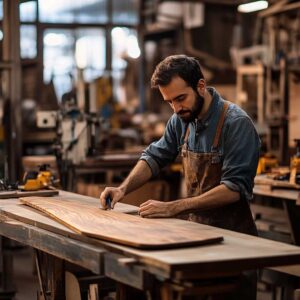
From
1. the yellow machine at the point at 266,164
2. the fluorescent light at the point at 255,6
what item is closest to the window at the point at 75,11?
the fluorescent light at the point at 255,6

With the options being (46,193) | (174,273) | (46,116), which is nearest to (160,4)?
(46,116)

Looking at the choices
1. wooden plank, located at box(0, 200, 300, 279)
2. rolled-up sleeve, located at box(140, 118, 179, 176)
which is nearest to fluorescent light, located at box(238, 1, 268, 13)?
rolled-up sleeve, located at box(140, 118, 179, 176)

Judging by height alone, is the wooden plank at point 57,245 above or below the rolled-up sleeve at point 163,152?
below

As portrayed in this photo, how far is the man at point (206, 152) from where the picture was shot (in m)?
3.43

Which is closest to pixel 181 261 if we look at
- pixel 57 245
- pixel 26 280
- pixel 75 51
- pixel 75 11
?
pixel 57 245

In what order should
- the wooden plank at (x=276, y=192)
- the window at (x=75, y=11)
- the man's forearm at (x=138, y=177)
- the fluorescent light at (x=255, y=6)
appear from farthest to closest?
the window at (x=75, y=11)
the fluorescent light at (x=255, y=6)
the wooden plank at (x=276, y=192)
the man's forearm at (x=138, y=177)

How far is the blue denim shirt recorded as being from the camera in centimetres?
342

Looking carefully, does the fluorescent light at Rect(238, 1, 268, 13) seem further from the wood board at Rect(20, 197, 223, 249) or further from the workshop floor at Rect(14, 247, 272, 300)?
the wood board at Rect(20, 197, 223, 249)

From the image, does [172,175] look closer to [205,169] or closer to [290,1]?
[290,1]

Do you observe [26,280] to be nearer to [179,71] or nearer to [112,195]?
[112,195]

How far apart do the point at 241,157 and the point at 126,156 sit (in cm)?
435

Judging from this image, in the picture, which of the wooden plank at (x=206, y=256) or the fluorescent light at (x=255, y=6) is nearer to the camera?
the wooden plank at (x=206, y=256)

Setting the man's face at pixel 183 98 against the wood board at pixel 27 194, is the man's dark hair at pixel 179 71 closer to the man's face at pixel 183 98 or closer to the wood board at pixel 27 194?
the man's face at pixel 183 98

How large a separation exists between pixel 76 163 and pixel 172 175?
1.66 meters
